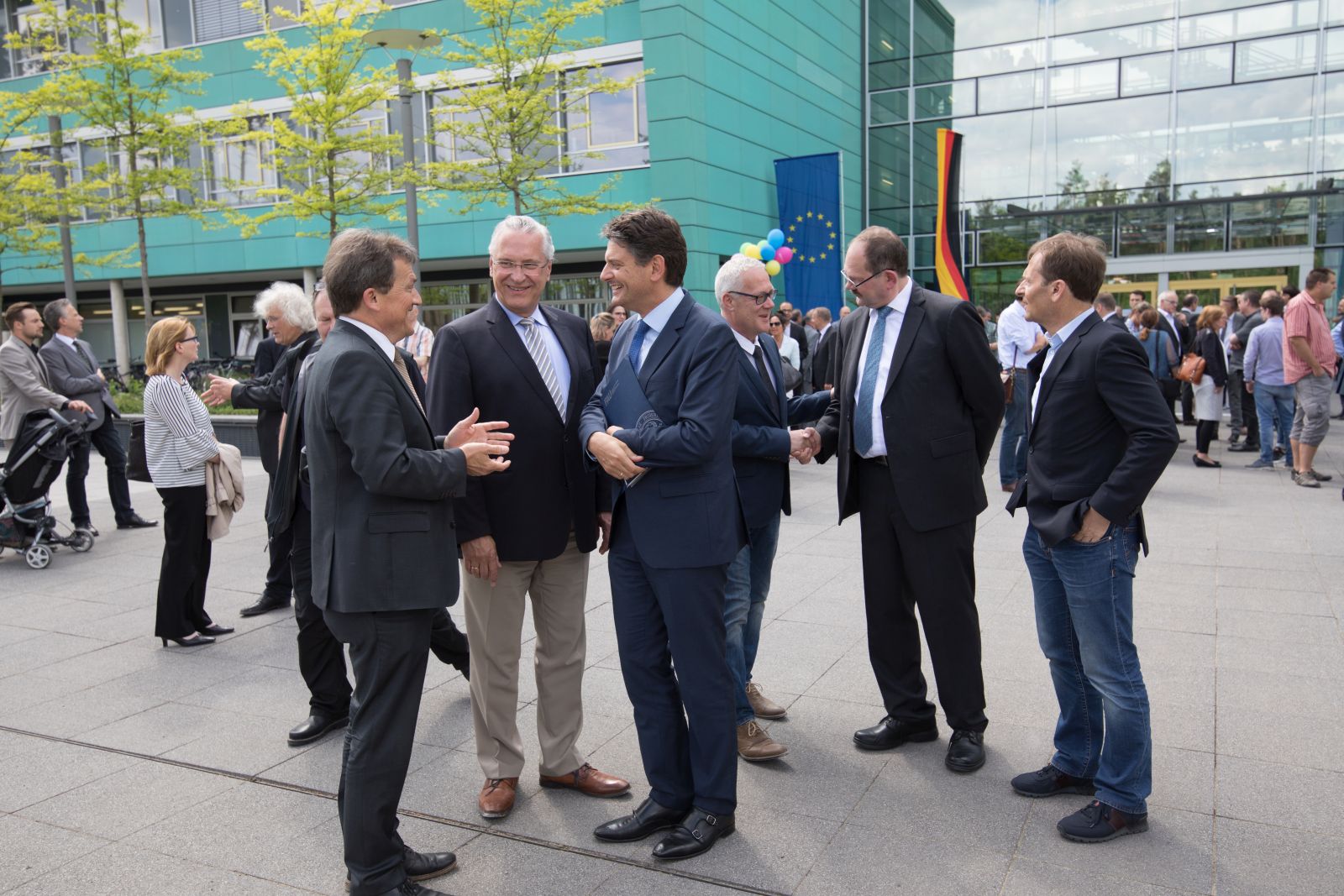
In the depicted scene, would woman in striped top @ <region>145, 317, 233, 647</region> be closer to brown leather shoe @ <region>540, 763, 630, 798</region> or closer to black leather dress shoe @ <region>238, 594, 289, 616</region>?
black leather dress shoe @ <region>238, 594, 289, 616</region>

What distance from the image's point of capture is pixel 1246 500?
9.23 metres

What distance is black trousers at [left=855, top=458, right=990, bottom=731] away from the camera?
3936mm

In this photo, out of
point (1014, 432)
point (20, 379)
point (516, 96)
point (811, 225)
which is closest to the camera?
point (20, 379)

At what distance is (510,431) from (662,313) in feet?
2.39

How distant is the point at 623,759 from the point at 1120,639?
1.95m

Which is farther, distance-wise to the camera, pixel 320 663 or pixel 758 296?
pixel 320 663

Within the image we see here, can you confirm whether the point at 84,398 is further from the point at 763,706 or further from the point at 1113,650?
the point at 1113,650

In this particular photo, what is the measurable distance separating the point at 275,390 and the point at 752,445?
3112mm

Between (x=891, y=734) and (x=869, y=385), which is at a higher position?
(x=869, y=385)

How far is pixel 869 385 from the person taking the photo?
402cm

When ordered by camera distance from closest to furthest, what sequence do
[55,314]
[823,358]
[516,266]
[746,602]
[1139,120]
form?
[516,266]
[746,602]
[823,358]
[55,314]
[1139,120]

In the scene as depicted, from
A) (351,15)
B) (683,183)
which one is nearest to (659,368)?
(351,15)

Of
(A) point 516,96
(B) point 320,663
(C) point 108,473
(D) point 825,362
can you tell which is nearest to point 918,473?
(B) point 320,663

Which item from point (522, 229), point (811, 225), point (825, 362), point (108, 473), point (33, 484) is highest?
point (811, 225)
